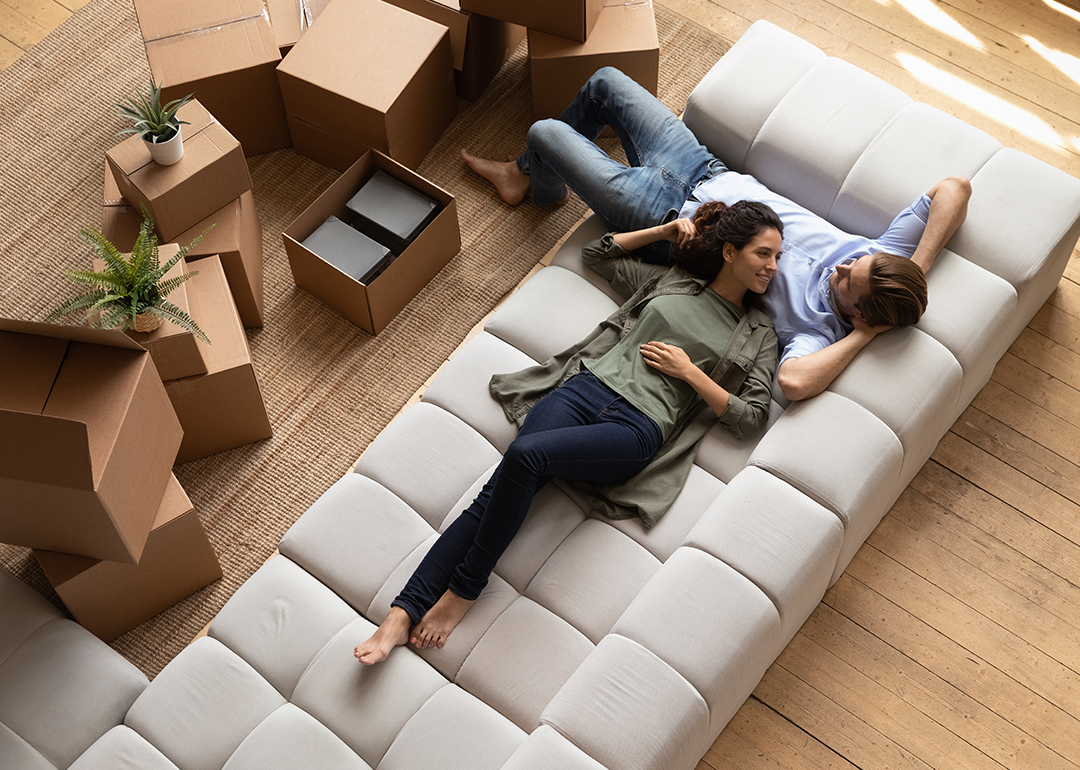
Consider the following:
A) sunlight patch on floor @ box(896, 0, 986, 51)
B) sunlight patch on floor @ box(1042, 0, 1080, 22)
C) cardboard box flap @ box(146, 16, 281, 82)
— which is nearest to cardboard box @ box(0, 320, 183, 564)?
cardboard box flap @ box(146, 16, 281, 82)

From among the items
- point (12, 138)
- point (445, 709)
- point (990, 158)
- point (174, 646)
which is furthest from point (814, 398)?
point (12, 138)

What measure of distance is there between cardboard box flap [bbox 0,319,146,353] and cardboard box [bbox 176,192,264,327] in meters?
0.57

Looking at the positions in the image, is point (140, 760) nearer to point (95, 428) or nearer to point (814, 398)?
point (95, 428)

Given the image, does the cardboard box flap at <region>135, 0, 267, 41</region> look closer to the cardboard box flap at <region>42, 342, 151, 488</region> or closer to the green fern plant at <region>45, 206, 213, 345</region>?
the green fern plant at <region>45, 206, 213, 345</region>

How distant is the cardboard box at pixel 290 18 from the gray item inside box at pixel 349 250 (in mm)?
624

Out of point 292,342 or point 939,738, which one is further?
point 292,342

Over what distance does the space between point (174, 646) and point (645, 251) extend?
4.72ft

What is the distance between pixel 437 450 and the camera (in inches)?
82.8

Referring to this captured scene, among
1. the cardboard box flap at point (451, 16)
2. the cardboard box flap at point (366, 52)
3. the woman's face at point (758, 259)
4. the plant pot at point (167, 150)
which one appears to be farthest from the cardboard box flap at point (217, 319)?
the woman's face at point (758, 259)

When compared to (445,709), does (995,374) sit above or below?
above

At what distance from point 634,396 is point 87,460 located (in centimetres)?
108

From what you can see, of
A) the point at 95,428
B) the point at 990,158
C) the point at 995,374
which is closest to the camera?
the point at 95,428

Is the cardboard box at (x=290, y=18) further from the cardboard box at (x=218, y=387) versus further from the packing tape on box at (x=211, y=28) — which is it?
the cardboard box at (x=218, y=387)

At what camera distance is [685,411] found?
2.12 metres
